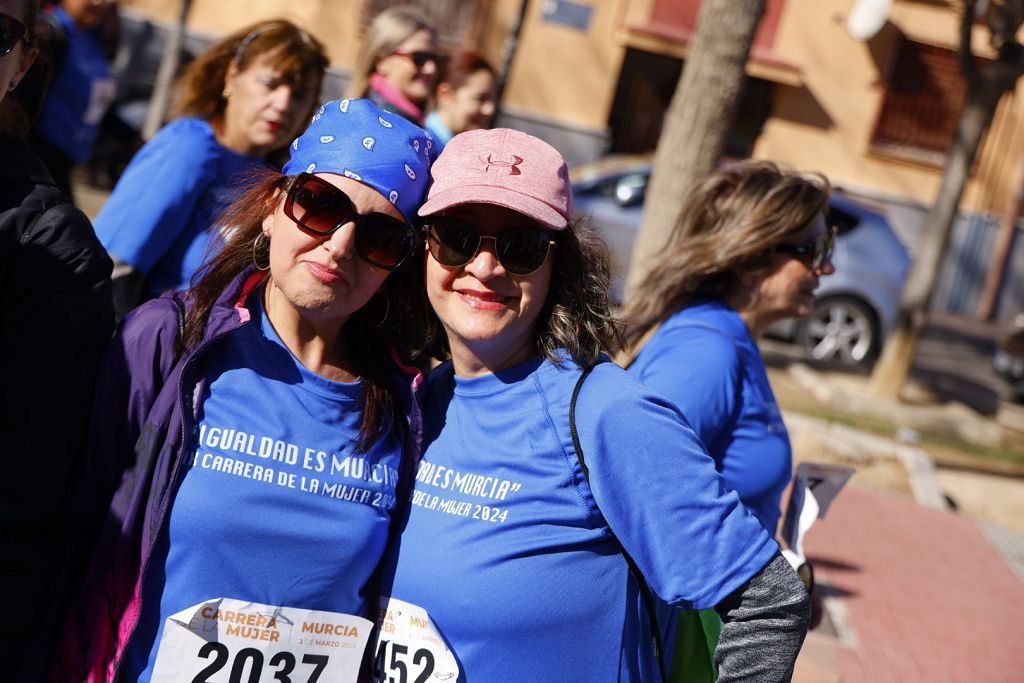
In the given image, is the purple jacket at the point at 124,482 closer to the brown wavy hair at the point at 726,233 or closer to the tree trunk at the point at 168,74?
the brown wavy hair at the point at 726,233

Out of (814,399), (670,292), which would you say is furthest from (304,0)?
(670,292)

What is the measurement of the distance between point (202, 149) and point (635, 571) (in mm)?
2069

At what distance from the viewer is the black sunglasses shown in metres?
1.86

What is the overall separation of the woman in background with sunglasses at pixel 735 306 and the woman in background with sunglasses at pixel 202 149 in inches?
47.7

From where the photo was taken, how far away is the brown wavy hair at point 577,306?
89.8 inches

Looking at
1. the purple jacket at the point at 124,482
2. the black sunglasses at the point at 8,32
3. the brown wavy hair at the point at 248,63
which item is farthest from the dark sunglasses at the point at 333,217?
the brown wavy hair at the point at 248,63

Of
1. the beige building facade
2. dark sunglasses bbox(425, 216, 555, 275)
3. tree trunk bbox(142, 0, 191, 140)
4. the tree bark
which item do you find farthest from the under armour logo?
the beige building facade

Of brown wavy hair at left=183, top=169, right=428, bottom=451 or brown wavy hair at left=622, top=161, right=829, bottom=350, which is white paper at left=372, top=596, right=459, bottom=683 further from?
brown wavy hair at left=622, top=161, right=829, bottom=350

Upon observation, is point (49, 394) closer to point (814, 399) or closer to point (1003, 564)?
point (1003, 564)

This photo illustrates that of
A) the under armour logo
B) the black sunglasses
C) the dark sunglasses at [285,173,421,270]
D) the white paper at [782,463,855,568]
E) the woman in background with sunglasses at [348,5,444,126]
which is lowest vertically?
the white paper at [782,463,855,568]

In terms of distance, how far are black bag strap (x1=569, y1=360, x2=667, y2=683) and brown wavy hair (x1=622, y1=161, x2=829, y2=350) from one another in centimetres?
97

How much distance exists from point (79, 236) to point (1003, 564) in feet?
21.8

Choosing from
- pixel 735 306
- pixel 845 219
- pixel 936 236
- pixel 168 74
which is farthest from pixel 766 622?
pixel 168 74

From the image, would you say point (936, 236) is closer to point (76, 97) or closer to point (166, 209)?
point (76, 97)
